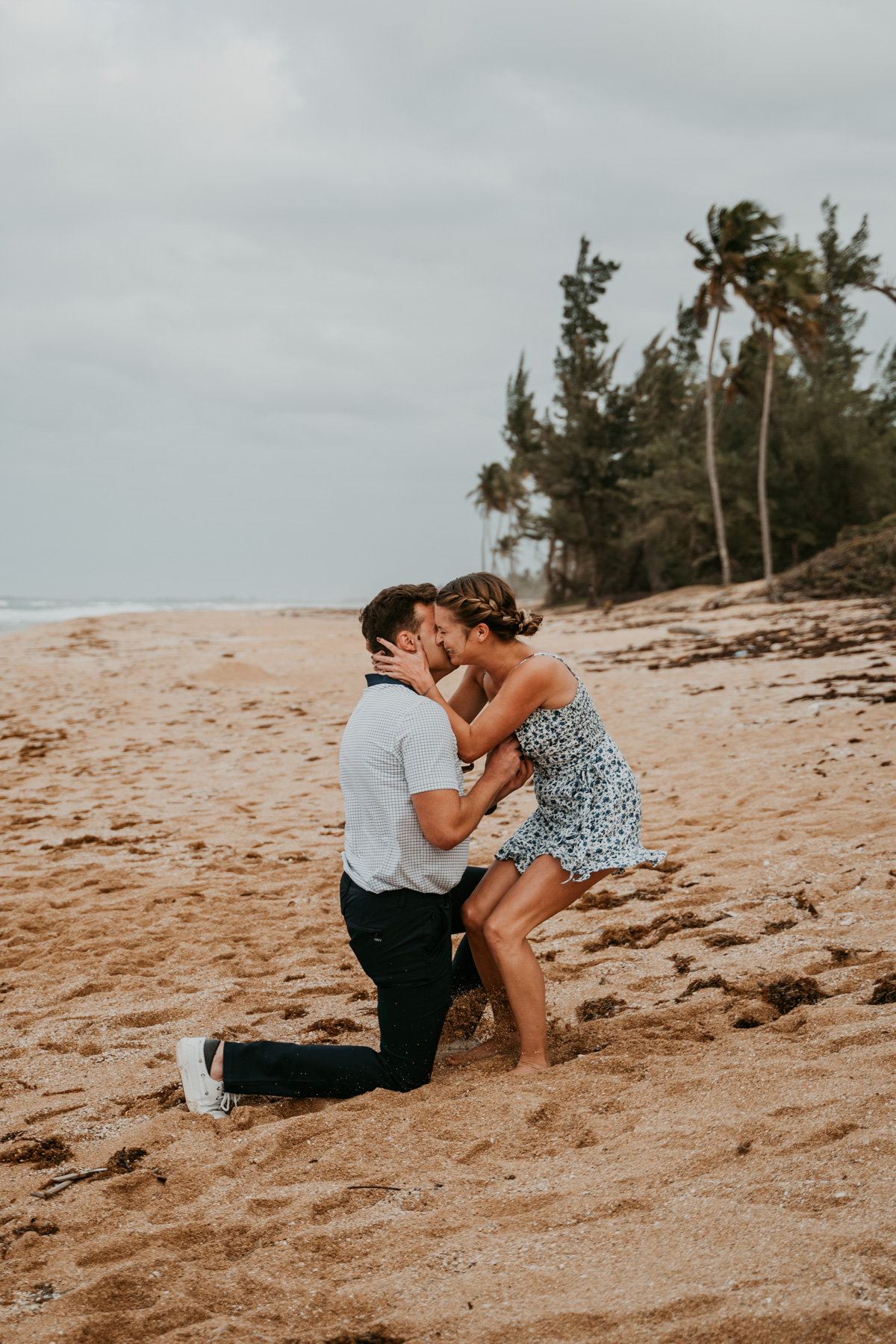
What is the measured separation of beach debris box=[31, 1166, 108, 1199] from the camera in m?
2.25

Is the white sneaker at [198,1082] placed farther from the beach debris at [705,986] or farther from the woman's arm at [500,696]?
the beach debris at [705,986]

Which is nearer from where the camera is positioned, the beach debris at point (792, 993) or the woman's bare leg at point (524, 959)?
the woman's bare leg at point (524, 959)

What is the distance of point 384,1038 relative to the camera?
8.86 feet

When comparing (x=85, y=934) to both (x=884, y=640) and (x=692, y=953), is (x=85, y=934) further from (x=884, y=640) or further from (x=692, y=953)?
(x=884, y=640)

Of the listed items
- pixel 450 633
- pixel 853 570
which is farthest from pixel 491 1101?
pixel 853 570

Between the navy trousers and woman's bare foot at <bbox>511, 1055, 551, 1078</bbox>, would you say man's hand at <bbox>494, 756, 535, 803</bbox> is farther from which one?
woman's bare foot at <bbox>511, 1055, 551, 1078</bbox>

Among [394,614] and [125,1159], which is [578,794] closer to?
[394,614]

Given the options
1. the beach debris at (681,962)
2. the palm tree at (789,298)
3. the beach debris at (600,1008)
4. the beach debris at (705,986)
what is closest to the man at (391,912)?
the beach debris at (600,1008)

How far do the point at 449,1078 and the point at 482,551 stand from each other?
209ft

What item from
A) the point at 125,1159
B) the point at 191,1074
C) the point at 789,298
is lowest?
the point at 125,1159

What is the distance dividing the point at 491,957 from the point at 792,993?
101 cm

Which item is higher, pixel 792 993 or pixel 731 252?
pixel 731 252

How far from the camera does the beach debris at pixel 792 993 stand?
9.52 feet

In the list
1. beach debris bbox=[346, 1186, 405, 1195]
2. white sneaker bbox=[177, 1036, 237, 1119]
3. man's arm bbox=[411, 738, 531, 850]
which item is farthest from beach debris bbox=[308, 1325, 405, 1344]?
man's arm bbox=[411, 738, 531, 850]
